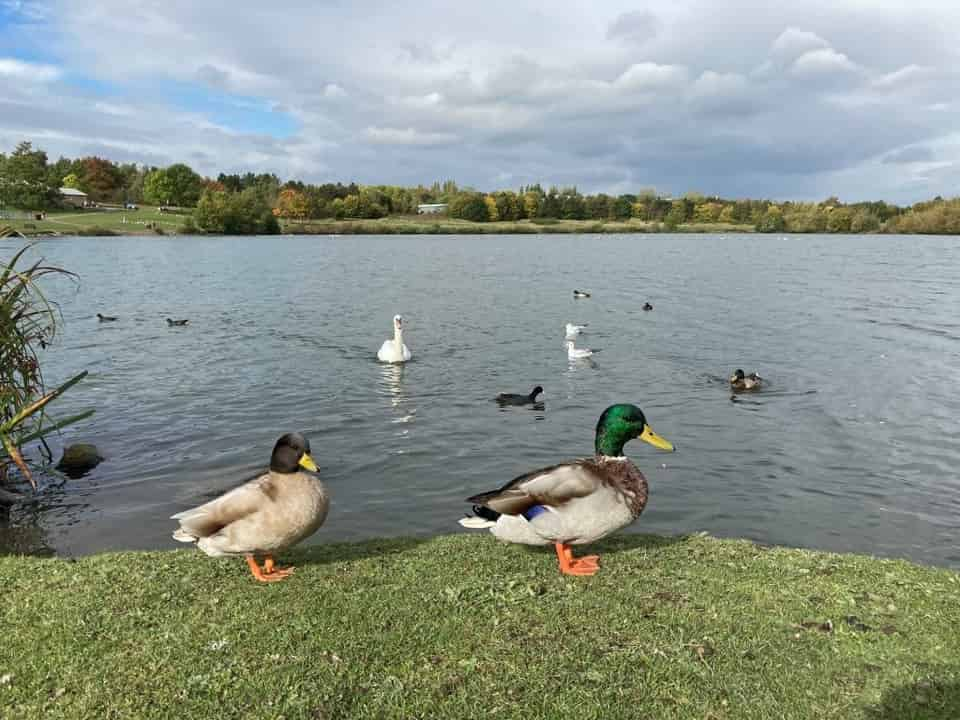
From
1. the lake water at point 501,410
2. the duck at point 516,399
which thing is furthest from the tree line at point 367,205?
the duck at point 516,399

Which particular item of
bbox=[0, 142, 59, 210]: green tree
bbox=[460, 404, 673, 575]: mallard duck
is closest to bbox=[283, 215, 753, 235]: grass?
bbox=[0, 142, 59, 210]: green tree

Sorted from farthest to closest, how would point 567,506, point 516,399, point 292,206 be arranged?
point 292,206
point 516,399
point 567,506

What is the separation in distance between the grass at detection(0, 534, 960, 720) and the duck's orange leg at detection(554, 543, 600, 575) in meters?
0.11

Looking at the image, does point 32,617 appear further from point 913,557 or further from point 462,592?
point 913,557

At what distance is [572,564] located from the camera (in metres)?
6.60

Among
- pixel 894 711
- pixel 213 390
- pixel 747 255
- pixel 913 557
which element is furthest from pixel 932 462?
pixel 747 255

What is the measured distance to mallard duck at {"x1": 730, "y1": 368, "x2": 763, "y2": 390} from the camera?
62.1 ft

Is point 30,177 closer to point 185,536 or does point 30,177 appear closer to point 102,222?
point 102,222

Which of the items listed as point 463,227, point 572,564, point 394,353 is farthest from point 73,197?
point 572,564

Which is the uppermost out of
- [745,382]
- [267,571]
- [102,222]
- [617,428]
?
[102,222]

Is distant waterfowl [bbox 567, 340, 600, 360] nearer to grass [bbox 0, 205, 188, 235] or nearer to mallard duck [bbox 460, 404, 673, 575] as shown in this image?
mallard duck [bbox 460, 404, 673, 575]

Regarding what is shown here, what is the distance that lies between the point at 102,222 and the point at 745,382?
5020 inches

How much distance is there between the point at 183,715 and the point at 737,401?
16.1m

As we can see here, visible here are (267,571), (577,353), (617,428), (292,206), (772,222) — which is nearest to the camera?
(267,571)
